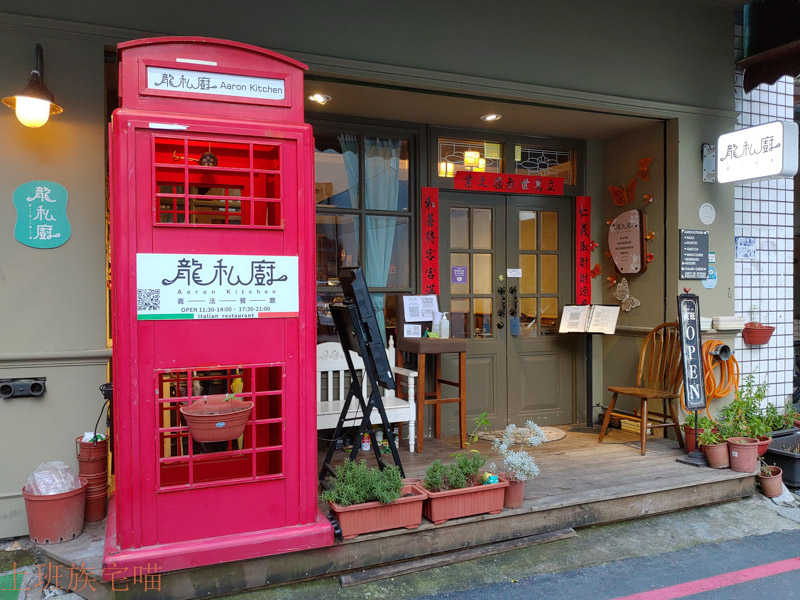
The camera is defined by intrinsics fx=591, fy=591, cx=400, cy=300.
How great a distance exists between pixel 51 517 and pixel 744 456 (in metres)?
5.03

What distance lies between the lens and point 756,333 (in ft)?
19.7

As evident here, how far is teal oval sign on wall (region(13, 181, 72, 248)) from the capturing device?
3812mm

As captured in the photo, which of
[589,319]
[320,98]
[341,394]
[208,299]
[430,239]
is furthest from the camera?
[589,319]

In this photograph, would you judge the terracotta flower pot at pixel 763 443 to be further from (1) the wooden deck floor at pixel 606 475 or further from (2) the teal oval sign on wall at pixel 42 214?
(2) the teal oval sign on wall at pixel 42 214

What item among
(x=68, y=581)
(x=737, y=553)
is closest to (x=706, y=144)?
(x=737, y=553)

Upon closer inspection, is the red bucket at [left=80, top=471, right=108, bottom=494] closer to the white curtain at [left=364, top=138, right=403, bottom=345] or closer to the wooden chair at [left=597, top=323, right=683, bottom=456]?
the white curtain at [left=364, top=138, right=403, bottom=345]

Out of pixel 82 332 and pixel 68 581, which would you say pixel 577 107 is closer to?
pixel 82 332

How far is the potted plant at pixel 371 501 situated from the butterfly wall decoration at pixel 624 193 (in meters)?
4.16

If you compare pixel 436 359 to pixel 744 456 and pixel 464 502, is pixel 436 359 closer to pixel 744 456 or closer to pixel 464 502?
pixel 464 502

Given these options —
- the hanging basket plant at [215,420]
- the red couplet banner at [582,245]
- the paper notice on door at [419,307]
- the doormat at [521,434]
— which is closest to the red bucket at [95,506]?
the hanging basket plant at [215,420]

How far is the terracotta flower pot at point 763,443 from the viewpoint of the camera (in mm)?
5078

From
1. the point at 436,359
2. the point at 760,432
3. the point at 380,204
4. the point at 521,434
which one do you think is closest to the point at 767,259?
the point at 760,432

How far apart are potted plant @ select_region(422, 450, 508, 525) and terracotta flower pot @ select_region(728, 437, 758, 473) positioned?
2265 mm

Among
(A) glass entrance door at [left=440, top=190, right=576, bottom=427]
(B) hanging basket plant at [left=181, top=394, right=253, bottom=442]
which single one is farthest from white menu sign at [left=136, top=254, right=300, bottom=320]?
(A) glass entrance door at [left=440, top=190, right=576, bottom=427]
